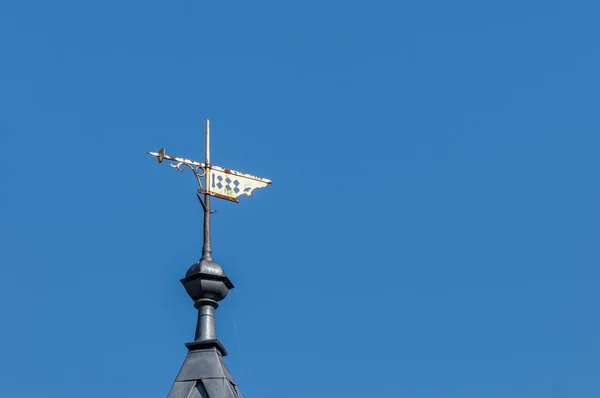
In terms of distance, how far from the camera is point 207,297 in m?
10.9

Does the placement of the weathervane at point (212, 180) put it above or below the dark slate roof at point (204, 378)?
above

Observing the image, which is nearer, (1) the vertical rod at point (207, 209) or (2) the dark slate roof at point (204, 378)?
(2) the dark slate roof at point (204, 378)

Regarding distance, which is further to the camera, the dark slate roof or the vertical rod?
the vertical rod

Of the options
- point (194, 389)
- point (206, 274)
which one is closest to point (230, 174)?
point (206, 274)

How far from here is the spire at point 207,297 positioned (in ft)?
32.6

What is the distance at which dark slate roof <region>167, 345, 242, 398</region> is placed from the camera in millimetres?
9859

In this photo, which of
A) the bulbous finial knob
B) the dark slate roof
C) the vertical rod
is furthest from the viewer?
the vertical rod

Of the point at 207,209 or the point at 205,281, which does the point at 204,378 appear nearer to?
Answer: the point at 205,281

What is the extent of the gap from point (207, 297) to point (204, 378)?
1.22m

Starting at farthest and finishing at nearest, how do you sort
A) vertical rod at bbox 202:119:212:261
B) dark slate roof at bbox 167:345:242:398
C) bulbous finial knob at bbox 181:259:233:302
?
1. vertical rod at bbox 202:119:212:261
2. bulbous finial knob at bbox 181:259:233:302
3. dark slate roof at bbox 167:345:242:398

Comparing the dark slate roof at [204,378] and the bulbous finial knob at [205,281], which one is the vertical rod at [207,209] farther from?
the dark slate roof at [204,378]

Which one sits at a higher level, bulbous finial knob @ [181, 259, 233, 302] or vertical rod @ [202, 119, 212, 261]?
vertical rod @ [202, 119, 212, 261]

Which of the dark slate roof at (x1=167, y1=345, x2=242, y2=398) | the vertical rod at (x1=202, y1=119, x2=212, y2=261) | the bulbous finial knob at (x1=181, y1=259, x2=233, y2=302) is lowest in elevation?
the dark slate roof at (x1=167, y1=345, x2=242, y2=398)

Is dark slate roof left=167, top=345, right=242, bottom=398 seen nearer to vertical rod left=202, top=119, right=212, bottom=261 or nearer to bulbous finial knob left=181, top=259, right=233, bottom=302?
bulbous finial knob left=181, top=259, right=233, bottom=302
